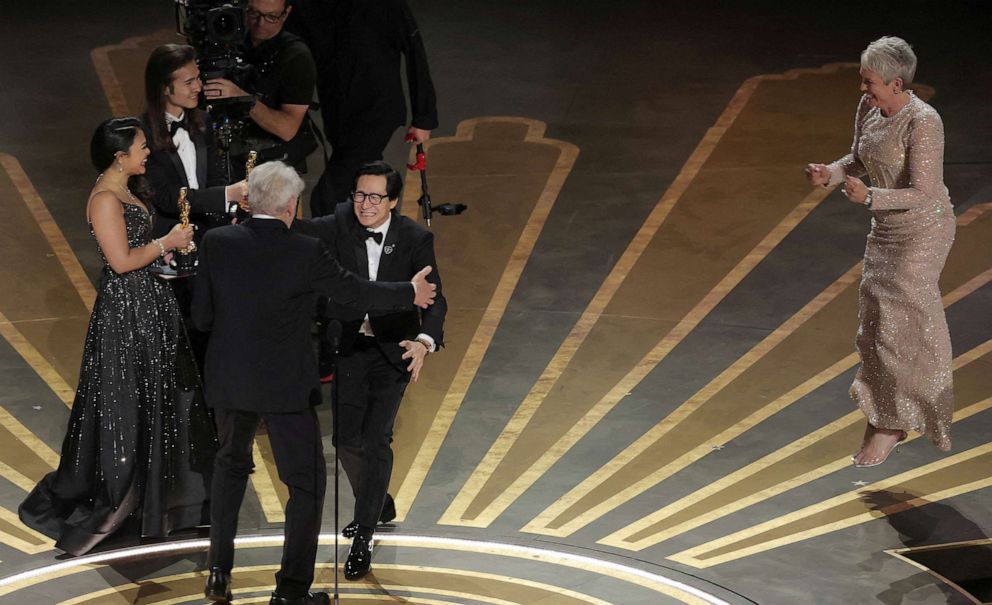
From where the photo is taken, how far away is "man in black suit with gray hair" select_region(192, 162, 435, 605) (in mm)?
5305

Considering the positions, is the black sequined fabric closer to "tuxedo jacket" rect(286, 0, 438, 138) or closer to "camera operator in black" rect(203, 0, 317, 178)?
"camera operator in black" rect(203, 0, 317, 178)

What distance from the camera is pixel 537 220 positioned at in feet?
30.6

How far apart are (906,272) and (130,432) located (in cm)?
309

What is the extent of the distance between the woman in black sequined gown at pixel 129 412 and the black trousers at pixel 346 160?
1.49 metres

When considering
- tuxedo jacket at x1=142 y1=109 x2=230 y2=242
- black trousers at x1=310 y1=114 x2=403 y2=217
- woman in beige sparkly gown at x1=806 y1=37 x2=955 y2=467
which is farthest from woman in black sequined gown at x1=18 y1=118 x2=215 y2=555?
woman in beige sparkly gown at x1=806 y1=37 x2=955 y2=467

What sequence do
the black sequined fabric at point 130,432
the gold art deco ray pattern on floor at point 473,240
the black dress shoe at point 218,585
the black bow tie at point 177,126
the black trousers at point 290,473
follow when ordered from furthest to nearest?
1. the gold art deco ray pattern on floor at point 473,240
2. the black bow tie at point 177,126
3. the black sequined fabric at point 130,432
4. the black dress shoe at point 218,585
5. the black trousers at point 290,473

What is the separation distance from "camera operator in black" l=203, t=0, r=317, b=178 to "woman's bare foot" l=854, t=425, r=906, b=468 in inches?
112

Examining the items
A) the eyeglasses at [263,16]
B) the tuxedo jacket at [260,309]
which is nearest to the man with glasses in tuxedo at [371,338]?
the tuxedo jacket at [260,309]

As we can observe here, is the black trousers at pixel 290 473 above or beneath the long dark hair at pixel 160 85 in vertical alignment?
beneath

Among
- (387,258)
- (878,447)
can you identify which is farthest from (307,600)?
(878,447)

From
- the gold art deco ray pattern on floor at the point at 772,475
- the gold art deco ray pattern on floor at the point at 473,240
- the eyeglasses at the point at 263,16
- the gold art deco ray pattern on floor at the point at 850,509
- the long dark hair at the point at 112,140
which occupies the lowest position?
the gold art deco ray pattern on floor at the point at 473,240

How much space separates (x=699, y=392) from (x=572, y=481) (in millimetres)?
1062

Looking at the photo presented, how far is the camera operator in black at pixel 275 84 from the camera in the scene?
711cm

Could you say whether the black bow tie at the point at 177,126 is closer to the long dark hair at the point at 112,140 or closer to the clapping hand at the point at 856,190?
the long dark hair at the point at 112,140
